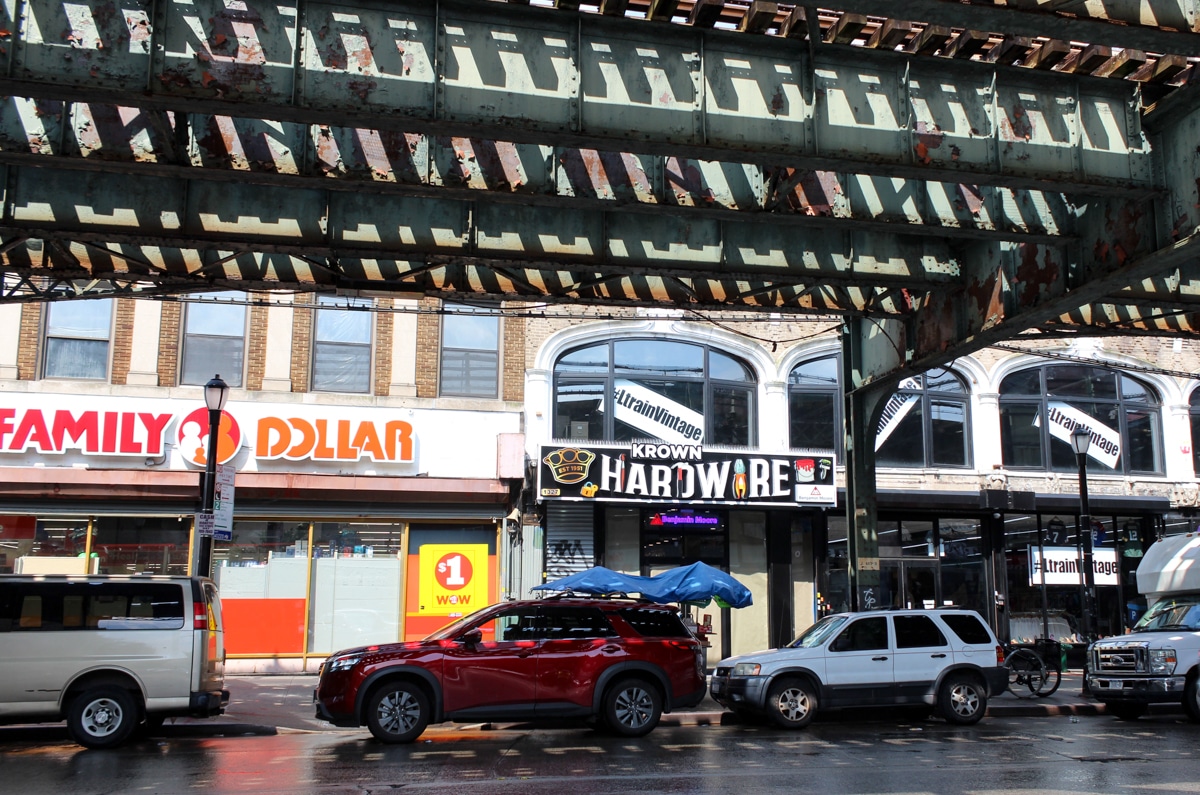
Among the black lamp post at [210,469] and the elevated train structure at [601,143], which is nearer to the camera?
the elevated train structure at [601,143]

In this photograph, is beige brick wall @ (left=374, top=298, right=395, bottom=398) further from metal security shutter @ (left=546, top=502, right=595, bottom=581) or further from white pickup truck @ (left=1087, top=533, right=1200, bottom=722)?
white pickup truck @ (left=1087, top=533, right=1200, bottom=722)

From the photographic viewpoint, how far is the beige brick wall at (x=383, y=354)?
75.1 ft

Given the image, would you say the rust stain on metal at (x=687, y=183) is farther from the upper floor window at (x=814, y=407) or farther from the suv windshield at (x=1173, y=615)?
the upper floor window at (x=814, y=407)

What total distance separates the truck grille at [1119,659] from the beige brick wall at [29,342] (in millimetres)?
19967

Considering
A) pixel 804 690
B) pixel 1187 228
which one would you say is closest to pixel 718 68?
pixel 1187 228

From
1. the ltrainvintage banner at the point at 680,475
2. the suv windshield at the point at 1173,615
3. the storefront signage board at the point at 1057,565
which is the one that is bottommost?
the suv windshield at the point at 1173,615

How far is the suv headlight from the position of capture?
42.8 feet

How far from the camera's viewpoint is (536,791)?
982 cm

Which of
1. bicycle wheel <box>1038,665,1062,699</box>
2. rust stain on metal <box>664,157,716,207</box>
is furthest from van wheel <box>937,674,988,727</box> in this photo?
rust stain on metal <box>664,157,716,207</box>

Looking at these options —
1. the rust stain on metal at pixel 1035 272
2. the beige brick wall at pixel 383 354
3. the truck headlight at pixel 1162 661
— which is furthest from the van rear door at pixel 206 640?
the truck headlight at pixel 1162 661

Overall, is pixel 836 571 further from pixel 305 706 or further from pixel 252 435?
pixel 252 435

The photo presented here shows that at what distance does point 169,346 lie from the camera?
2231 cm

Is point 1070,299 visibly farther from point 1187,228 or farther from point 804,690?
point 804,690

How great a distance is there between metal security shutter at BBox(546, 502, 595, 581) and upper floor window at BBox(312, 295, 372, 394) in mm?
4786
